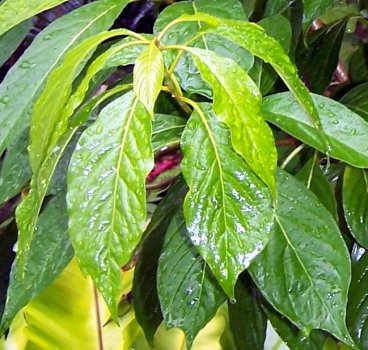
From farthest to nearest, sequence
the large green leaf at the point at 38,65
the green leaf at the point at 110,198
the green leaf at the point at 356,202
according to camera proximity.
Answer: the green leaf at the point at 356,202
the large green leaf at the point at 38,65
the green leaf at the point at 110,198

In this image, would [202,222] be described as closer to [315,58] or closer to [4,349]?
[315,58]

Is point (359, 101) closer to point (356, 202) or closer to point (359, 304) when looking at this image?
point (356, 202)

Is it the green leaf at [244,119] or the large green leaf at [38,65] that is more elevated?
the large green leaf at [38,65]

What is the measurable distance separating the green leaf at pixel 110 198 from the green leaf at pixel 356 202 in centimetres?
39

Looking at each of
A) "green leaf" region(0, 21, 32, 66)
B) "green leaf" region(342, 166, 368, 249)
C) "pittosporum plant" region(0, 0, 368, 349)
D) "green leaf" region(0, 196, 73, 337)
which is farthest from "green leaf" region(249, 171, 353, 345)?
"green leaf" region(0, 21, 32, 66)

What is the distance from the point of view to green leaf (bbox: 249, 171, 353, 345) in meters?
0.59

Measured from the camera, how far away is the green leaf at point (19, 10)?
49 cm

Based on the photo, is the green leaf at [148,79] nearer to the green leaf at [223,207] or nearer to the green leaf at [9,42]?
the green leaf at [223,207]

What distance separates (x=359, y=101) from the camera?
76 centimetres

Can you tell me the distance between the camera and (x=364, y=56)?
0.93m

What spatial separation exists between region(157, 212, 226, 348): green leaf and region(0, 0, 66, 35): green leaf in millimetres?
277

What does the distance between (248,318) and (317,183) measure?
0.21 meters

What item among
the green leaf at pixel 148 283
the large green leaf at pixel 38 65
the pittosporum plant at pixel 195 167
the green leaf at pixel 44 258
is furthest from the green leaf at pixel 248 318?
the large green leaf at pixel 38 65

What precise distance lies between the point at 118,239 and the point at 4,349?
2.78 ft
